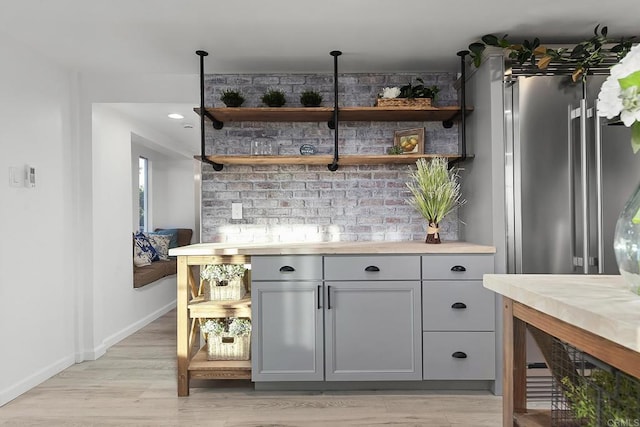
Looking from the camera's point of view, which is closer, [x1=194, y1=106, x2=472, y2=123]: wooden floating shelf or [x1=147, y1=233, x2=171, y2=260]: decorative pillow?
[x1=194, y1=106, x2=472, y2=123]: wooden floating shelf

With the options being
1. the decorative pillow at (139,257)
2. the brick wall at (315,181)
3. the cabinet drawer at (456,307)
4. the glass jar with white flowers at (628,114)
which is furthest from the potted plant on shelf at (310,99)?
the decorative pillow at (139,257)

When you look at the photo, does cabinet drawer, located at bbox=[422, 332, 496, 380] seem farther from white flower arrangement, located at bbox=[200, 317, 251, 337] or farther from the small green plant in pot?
the small green plant in pot

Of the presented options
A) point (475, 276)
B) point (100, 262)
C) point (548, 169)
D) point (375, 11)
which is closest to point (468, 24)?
point (375, 11)

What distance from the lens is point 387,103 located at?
317 cm

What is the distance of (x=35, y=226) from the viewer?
10.2 ft

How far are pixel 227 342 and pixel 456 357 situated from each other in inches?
55.8

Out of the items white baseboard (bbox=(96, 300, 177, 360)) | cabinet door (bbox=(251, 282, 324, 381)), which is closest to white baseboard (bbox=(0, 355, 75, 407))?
white baseboard (bbox=(96, 300, 177, 360))

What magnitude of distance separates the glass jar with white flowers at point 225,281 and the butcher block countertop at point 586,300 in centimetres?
189

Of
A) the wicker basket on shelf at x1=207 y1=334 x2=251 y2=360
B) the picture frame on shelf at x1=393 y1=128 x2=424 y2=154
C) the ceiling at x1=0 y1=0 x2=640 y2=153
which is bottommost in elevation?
the wicker basket on shelf at x1=207 y1=334 x2=251 y2=360

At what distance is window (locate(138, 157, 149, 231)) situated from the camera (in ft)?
20.5

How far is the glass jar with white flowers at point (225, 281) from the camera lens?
2957 mm

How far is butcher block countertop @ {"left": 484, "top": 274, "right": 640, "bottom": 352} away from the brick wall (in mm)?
A: 2105

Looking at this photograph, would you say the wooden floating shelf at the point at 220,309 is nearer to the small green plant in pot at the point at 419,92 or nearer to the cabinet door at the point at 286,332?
the cabinet door at the point at 286,332

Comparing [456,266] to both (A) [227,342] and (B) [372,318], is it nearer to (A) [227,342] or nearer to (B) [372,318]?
(B) [372,318]
